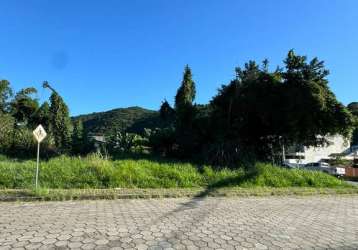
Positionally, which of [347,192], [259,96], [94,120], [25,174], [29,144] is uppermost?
[94,120]

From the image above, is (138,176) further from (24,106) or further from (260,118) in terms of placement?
(24,106)

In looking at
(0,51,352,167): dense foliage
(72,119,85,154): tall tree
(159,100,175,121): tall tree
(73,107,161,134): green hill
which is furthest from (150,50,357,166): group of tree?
(73,107,161,134): green hill

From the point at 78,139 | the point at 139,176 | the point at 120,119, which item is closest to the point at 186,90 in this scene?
the point at 78,139

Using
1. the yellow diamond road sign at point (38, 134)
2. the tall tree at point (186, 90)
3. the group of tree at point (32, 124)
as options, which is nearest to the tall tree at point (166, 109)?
the tall tree at point (186, 90)

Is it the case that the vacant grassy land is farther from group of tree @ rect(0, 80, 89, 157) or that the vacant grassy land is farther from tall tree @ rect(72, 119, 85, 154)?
tall tree @ rect(72, 119, 85, 154)

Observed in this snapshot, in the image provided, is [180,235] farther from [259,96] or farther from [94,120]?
[94,120]

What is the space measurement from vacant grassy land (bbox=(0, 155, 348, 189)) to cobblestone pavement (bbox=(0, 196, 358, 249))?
3068 mm

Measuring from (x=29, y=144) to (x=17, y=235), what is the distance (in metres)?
23.4

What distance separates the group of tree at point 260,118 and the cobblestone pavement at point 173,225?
420 inches

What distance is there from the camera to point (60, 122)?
36.7m

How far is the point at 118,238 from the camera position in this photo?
5.57 metres

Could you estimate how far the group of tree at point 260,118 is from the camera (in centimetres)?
2106

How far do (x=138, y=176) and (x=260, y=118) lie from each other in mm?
13160

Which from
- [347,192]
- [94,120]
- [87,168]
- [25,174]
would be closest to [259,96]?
[347,192]
